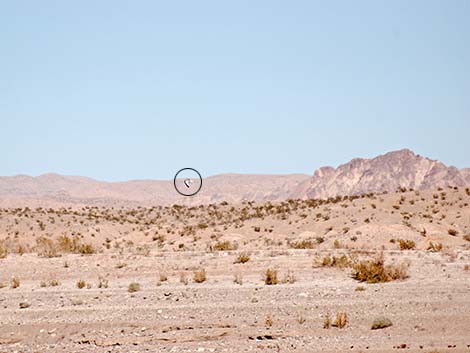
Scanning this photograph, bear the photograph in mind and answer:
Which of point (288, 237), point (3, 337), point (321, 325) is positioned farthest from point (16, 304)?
point (288, 237)

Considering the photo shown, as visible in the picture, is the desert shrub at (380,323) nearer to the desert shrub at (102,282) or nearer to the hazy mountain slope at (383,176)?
the desert shrub at (102,282)

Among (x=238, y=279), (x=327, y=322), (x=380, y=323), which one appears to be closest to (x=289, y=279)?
(x=238, y=279)

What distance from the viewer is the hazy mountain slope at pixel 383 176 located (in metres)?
93.6

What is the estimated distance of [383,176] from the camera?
10006 centimetres

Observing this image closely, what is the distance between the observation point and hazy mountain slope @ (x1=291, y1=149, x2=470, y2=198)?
93.6 meters

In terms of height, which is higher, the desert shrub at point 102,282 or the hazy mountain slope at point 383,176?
the hazy mountain slope at point 383,176

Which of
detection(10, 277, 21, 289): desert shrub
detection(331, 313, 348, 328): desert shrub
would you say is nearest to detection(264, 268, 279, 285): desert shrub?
detection(331, 313, 348, 328): desert shrub

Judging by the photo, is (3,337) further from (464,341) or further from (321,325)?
(464,341)

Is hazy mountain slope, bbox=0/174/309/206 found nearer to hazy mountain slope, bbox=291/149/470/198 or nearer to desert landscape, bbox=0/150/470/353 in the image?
hazy mountain slope, bbox=291/149/470/198

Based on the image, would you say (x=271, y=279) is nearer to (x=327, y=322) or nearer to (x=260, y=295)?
(x=260, y=295)

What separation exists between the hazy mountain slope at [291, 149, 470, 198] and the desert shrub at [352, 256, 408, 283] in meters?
71.5

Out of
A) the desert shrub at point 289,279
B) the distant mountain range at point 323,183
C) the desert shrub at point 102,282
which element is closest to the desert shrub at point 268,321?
the desert shrub at point 289,279

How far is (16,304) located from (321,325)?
8.29 m

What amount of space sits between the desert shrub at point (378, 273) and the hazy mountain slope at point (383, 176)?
234 feet
